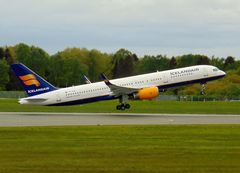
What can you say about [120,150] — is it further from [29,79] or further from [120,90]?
[120,90]

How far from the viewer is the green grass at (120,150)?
20.1 meters

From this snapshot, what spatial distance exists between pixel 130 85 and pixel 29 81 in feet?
28.7

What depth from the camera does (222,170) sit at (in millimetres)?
19531

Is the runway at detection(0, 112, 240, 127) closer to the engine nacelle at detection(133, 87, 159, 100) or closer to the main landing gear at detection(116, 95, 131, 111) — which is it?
the engine nacelle at detection(133, 87, 159, 100)

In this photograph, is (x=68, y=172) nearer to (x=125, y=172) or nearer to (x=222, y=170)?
(x=125, y=172)

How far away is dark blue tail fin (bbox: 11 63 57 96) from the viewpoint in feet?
186

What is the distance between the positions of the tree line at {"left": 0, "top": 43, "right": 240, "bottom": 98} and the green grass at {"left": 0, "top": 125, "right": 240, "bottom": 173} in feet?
270

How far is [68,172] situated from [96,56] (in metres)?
164

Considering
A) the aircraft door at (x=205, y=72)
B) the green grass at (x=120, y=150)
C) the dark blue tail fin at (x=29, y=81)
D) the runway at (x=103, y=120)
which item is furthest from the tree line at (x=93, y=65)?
the green grass at (x=120, y=150)

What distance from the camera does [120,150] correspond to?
24.4 m

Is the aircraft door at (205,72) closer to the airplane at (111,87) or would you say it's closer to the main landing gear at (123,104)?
the airplane at (111,87)

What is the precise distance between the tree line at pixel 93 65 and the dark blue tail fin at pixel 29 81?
59477mm

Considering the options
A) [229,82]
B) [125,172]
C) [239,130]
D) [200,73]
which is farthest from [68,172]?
[229,82]

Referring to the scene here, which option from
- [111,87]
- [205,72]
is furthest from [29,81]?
[205,72]
